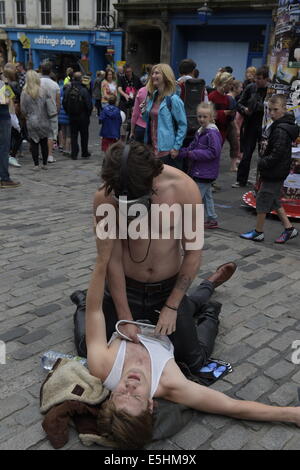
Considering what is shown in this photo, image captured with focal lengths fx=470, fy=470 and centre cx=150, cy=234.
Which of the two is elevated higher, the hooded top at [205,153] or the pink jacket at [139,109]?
the pink jacket at [139,109]

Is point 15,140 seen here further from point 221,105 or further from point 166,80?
point 166,80

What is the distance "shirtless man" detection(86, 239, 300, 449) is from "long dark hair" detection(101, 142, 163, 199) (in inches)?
16.4

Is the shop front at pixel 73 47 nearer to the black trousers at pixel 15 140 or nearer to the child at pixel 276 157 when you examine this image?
the black trousers at pixel 15 140

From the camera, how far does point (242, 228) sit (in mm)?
6031

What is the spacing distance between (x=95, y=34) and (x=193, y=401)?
78.9ft

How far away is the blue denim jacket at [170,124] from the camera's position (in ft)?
19.7

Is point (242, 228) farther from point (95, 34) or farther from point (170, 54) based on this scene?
point (95, 34)

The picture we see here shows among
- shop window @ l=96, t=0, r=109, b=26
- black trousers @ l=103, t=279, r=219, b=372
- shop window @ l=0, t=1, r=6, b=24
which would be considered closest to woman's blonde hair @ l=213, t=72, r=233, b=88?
black trousers @ l=103, t=279, r=219, b=372

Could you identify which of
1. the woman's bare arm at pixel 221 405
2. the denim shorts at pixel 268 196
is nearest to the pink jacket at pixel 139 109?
the denim shorts at pixel 268 196

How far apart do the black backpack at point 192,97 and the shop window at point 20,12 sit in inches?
982

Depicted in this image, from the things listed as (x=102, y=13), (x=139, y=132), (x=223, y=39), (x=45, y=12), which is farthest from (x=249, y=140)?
(x=45, y=12)

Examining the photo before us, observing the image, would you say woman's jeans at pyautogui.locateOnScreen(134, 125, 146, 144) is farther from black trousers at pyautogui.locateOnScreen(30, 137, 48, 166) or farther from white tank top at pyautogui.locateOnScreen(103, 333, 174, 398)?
white tank top at pyautogui.locateOnScreen(103, 333, 174, 398)

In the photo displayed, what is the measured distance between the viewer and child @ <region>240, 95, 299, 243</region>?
5.12 meters


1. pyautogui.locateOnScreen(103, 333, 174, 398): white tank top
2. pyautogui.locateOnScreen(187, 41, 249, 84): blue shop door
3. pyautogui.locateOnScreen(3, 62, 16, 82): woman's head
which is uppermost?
pyautogui.locateOnScreen(187, 41, 249, 84): blue shop door
